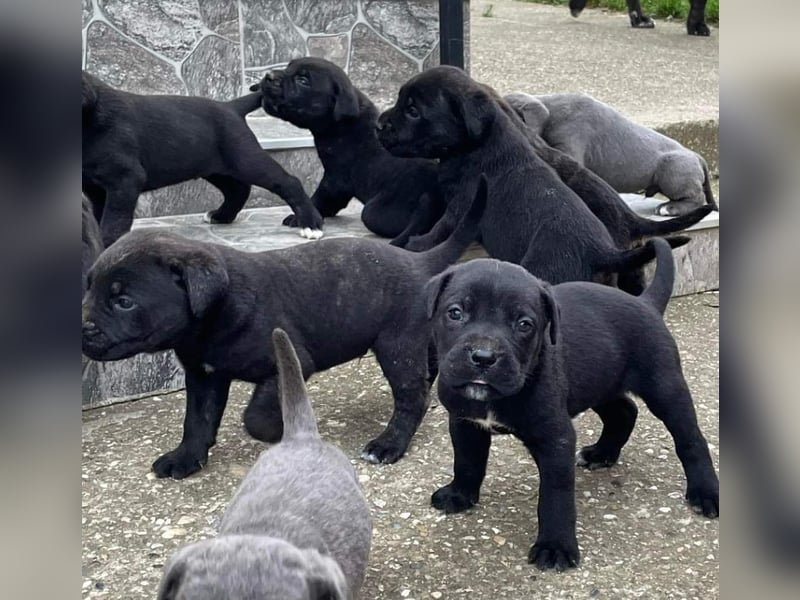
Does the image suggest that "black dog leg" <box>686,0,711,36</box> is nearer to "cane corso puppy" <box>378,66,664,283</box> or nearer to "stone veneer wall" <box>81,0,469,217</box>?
"stone veneer wall" <box>81,0,469,217</box>

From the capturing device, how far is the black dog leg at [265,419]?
412 cm

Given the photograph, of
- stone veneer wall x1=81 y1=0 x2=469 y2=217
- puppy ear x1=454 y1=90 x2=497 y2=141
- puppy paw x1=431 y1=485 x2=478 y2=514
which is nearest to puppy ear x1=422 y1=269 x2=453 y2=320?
puppy paw x1=431 y1=485 x2=478 y2=514

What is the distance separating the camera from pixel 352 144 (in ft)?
21.1

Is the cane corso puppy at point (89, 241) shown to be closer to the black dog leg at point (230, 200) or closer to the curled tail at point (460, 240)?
the curled tail at point (460, 240)

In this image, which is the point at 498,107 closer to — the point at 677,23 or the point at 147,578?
the point at 147,578

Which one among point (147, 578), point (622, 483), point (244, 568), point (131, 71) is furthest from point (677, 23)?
point (244, 568)

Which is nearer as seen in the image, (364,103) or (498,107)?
(498,107)

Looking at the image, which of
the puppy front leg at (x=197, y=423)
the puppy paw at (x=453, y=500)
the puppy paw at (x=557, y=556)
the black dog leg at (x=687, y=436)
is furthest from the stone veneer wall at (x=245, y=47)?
the puppy paw at (x=557, y=556)

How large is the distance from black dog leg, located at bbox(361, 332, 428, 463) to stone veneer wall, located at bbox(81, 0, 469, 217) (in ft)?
10.3

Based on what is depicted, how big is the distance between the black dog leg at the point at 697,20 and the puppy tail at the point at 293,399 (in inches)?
477

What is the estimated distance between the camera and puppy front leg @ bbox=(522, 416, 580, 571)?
11.4 feet

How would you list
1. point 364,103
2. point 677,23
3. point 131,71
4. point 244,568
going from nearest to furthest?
1. point 244,568
2. point 364,103
3. point 131,71
4. point 677,23

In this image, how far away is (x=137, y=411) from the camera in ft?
16.1
